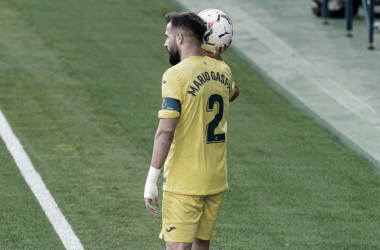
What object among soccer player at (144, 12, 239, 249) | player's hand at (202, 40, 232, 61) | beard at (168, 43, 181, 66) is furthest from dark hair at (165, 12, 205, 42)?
player's hand at (202, 40, 232, 61)

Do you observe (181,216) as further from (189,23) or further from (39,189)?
(39,189)

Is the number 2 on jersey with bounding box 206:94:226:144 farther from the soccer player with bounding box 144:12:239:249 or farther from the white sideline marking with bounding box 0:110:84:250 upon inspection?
the white sideline marking with bounding box 0:110:84:250

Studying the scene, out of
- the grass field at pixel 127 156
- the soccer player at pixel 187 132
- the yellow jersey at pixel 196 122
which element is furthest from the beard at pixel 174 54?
the grass field at pixel 127 156

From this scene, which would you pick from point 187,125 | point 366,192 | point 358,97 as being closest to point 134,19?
point 358,97

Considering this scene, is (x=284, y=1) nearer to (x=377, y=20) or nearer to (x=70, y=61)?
(x=377, y=20)

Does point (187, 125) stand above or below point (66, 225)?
above

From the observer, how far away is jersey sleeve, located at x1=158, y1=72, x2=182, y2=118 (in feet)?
11.8

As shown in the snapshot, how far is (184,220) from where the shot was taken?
12.3 feet

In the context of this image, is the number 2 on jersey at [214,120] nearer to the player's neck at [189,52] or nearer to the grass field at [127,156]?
the player's neck at [189,52]

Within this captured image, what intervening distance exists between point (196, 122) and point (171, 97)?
10.3 inches

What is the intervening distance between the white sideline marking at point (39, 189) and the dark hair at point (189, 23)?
2.28 meters

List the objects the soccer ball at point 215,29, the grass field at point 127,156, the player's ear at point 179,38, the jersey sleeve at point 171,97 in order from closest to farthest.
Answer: the jersey sleeve at point 171,97 → the player's ear at point 179,38 → the soccer ball at point 215,29 → the grass field at point 127,156

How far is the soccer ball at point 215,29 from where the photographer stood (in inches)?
153

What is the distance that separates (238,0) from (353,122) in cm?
727
